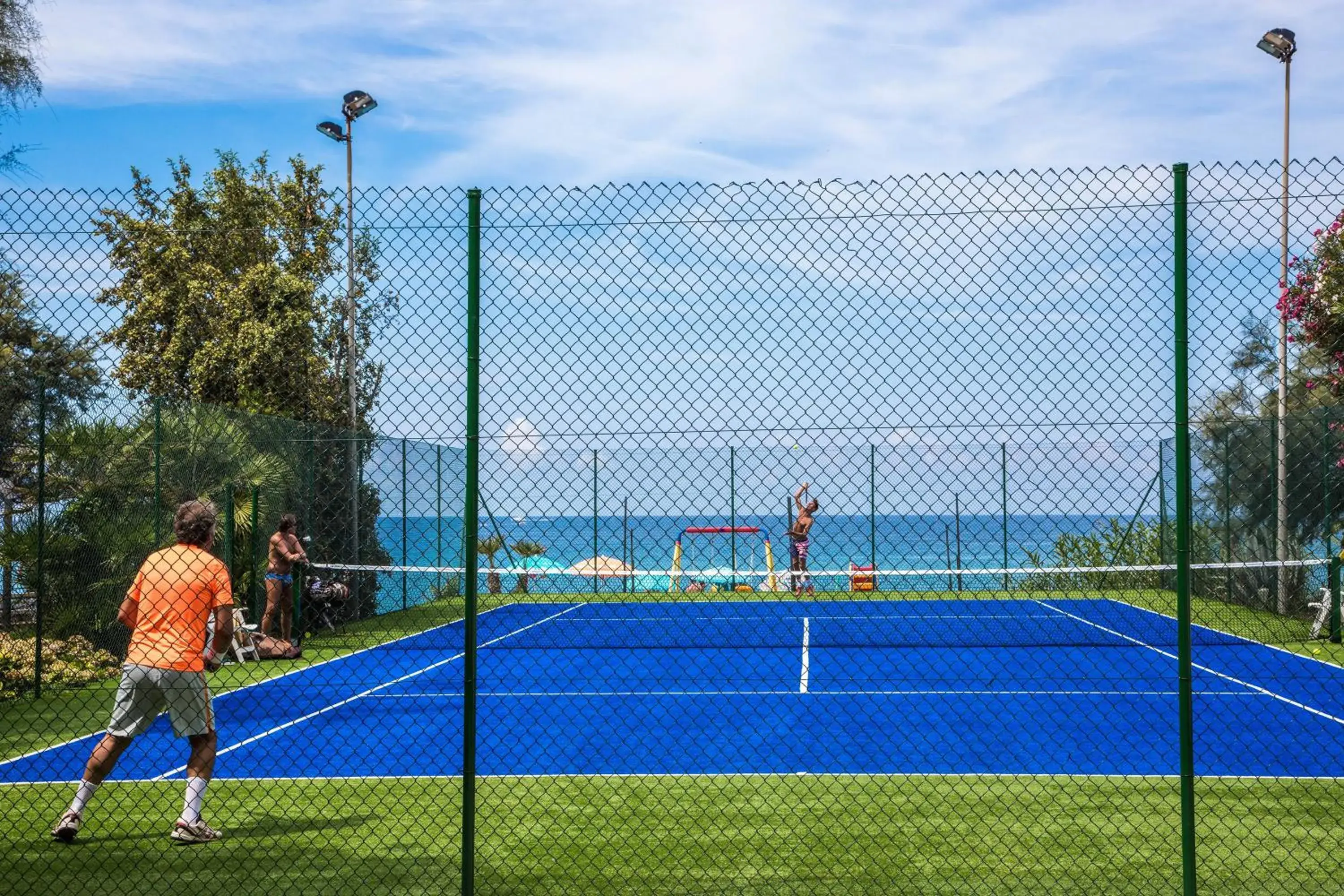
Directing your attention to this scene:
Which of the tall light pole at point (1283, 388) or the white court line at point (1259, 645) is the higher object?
the tall light pole at point (1283, 388)

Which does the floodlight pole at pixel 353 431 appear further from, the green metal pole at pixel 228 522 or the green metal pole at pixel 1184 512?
the green metal pole at pixel 1184 512

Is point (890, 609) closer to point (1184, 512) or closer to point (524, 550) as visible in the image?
point (524, 550)

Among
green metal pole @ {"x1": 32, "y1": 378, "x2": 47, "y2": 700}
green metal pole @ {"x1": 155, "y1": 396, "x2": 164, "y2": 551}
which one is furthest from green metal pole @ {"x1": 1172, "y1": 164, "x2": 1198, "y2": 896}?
green metal pole @ {"x1": 155, "y1": 396, "x2": 164, "y2": 551}

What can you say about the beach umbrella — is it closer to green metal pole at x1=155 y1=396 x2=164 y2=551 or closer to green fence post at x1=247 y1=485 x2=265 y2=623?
green fence post at x1=247 y1=485 x2=265 y2=623

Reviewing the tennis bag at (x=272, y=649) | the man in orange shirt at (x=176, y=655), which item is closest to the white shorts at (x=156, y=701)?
the man in orange shirt at (x=176, y=655)

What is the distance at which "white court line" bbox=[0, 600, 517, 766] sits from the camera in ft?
31.3

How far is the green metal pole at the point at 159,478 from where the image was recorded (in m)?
13.4

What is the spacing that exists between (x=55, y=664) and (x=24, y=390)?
7239mm

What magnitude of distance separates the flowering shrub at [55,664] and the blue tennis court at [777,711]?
1.49 meters

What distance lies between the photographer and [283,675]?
44.8 ft

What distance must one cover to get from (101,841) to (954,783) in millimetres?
4564

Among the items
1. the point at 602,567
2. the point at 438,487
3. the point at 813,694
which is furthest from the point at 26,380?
the point at 813,694

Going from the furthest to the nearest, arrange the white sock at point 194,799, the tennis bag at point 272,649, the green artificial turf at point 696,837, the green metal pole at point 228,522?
1. the green metal pole at point 228,522
2. the tennis bag at point 272,649
3. the white sock at point 194,799
4. the green artificial turf at point 696,837

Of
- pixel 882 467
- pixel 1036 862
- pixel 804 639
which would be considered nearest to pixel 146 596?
pixel 882 467
